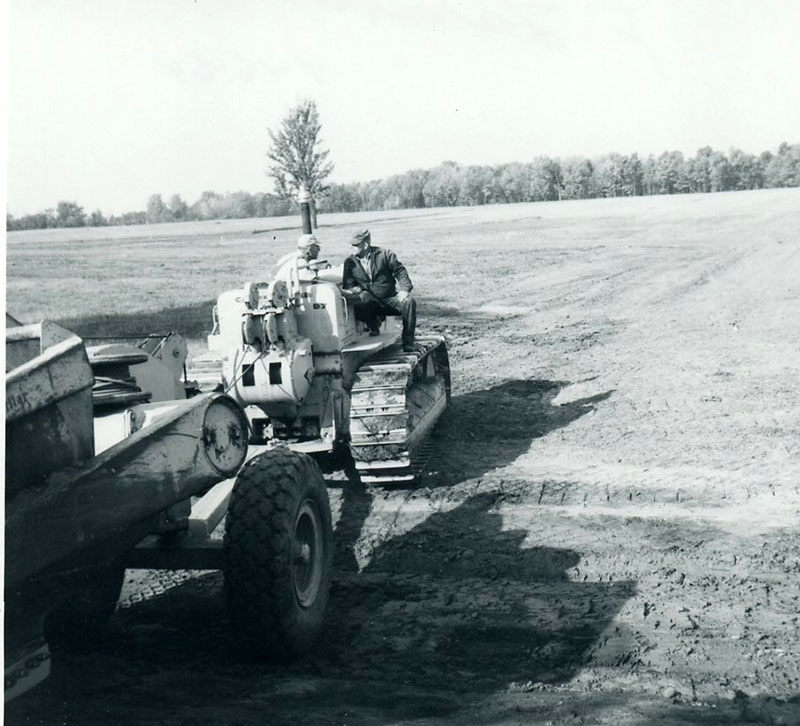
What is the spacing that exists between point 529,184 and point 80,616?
2545 centimetres

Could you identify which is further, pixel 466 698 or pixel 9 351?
pixel 466 698

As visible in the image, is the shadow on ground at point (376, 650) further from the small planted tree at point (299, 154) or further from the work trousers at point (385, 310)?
the small planted tree at point (299, 154)

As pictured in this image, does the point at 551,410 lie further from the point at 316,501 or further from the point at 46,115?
the point at 46,115

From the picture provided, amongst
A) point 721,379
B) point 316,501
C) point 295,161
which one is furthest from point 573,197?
point 316,501

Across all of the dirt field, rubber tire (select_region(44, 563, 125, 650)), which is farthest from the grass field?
rubber tire (select_region(44, 563, 125, 650))

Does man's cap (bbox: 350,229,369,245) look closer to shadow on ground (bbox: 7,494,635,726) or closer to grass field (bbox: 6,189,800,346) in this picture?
shadow on ground (bbox: 7,494,635,726)

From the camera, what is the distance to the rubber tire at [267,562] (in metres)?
4.85

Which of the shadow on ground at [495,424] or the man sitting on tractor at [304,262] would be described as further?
the shadow on ground at [495,424]

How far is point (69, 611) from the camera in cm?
543

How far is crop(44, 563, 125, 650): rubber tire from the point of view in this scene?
17.7 feet

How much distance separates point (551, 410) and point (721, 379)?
2.23 metres

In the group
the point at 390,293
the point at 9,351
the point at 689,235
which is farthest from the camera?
the point at 689,235

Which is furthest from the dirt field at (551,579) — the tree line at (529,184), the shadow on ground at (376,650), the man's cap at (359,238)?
the tree line at (529,184)

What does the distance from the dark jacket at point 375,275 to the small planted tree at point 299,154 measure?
2.48 metres
